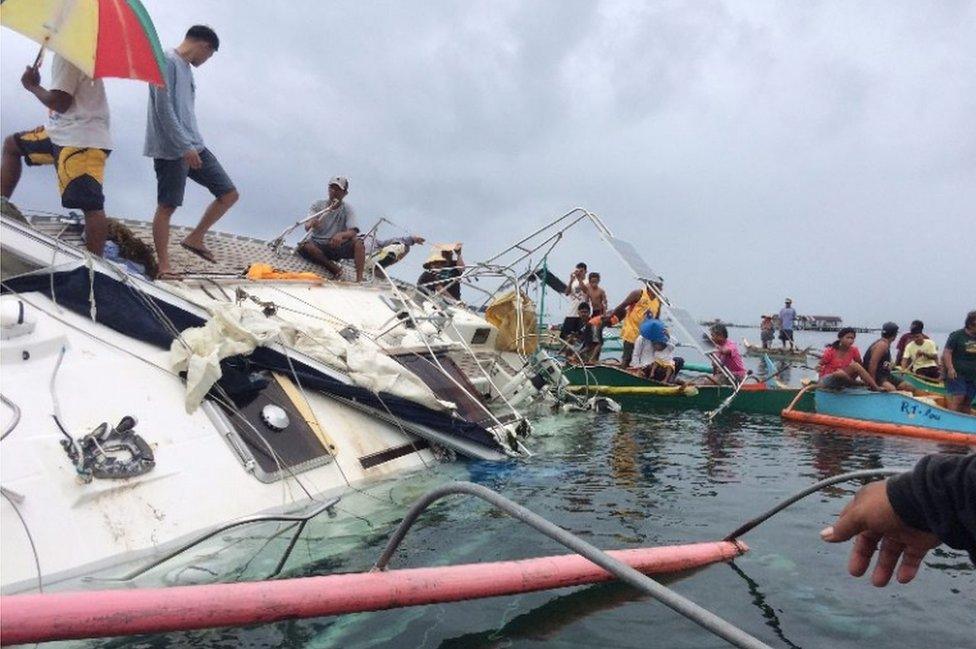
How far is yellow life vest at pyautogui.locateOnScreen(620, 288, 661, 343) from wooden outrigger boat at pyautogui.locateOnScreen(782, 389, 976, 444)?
11.1 ft

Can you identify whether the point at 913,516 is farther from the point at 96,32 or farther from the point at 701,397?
the point at 701,397

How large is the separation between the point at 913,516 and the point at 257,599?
6.84ft

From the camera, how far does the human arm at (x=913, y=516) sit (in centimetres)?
138

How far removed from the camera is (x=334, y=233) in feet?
35.9

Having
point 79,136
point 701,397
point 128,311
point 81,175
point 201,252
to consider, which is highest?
point 79,136

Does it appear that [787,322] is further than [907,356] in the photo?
Yes

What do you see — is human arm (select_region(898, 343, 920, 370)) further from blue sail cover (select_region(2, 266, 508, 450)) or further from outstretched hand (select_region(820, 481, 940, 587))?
outstretched hand (select_region(820, 481, 940, 587))

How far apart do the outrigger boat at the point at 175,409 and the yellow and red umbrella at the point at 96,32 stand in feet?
4.61

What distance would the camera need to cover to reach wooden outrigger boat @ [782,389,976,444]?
413 inches

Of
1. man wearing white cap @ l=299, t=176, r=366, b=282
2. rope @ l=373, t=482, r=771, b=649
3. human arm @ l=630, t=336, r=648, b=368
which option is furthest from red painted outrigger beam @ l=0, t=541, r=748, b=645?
human arm @ l=630, t=336, r=648, b=368

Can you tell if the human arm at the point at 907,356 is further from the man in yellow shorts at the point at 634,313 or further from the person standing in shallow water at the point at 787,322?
the person standing in shallow water at the point at 787,322

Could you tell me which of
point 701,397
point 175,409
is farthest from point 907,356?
point 175,409

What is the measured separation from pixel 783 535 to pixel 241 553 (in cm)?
387

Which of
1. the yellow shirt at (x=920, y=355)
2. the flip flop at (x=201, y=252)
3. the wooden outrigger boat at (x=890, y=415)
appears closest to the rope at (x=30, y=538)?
the flip flop at (x=201, y=252)
